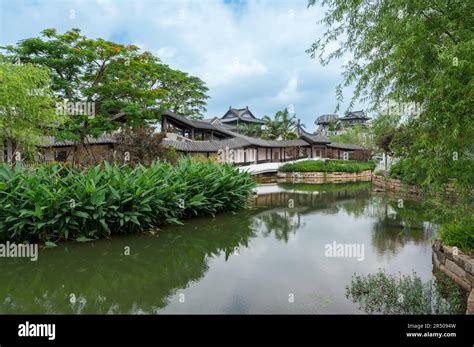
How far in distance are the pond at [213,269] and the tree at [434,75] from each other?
76.8 inches

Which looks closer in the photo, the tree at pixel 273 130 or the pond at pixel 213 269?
the pond at pixel 213 269

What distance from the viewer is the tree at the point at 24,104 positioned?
30.9 feet

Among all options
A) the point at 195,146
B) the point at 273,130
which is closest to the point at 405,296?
Answer: the point at 195,146

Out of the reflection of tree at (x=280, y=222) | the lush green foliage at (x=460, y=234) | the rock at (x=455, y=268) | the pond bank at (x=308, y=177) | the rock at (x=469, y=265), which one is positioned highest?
the pond bank at (x=308, y=177)

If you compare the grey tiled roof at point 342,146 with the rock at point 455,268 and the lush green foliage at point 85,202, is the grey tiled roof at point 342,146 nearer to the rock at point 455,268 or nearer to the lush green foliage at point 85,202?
the lush green foliage at point 85,202

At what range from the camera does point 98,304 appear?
3869 mm

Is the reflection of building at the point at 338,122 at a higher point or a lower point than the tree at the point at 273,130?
higher

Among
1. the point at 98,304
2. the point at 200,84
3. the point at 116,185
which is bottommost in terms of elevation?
the point at 98,304

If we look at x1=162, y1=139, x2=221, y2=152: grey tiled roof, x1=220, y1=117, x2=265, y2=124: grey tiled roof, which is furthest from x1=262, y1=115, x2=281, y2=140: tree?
x1=162, y1=139, x2=221, y2=152: grey tiled roof

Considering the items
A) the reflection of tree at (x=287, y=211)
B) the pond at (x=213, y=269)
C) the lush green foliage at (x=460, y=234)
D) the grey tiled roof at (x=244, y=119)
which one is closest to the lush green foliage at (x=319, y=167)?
the reflection of tree at (x=287, y=211)

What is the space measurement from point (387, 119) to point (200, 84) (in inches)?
1040
